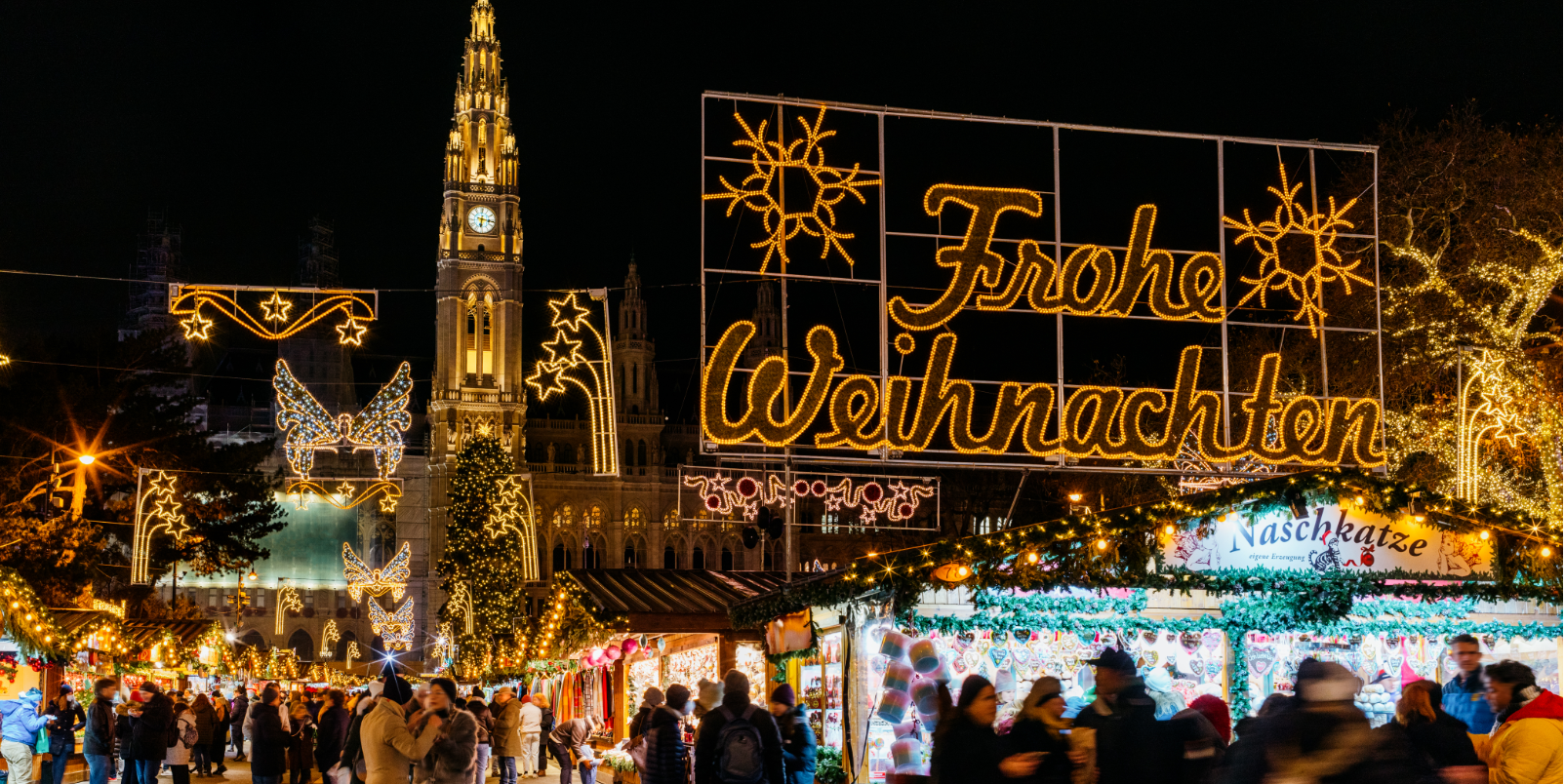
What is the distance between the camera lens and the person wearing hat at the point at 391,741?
8992 millimetres

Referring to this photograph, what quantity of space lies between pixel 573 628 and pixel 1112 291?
887cm

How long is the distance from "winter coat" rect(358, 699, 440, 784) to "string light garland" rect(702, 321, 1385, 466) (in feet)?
19.2

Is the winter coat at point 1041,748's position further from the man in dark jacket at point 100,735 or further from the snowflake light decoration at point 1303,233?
the man in dark jacket at point 100,735

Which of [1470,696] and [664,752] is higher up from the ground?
[1470,696]

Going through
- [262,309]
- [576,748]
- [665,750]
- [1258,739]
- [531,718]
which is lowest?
[531,718]

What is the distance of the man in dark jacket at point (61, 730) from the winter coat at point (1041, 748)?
12908 mm

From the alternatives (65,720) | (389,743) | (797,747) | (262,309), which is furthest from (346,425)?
(389,743)

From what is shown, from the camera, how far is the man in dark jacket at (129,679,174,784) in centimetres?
1600

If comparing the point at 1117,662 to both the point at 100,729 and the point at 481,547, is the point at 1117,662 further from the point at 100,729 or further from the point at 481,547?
the point at 481,547

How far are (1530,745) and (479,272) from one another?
70.7 meters

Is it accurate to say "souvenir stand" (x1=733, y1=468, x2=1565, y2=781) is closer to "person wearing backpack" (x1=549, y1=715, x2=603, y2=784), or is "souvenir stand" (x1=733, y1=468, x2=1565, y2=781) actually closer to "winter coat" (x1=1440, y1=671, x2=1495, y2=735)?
"winter coat" (x1=1440, y1=671, x2=1495, y2=735)

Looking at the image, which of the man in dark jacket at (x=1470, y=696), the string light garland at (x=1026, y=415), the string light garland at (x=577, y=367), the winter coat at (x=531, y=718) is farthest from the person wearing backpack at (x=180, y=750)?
the man in dark jacket at (x=1470, y=696)

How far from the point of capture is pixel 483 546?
41062mm

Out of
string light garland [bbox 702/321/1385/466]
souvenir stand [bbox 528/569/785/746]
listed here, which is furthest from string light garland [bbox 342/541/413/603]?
string light garland [bbox 702/321/1385/466]
